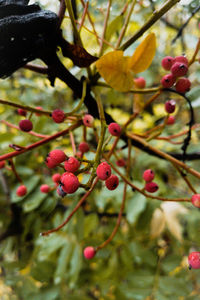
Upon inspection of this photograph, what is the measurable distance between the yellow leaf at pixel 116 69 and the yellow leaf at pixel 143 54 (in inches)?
1.6

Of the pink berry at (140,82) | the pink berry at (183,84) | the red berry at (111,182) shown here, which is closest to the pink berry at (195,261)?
the red berry at (111,182)

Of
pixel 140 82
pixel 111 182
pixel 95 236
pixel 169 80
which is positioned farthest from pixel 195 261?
pixel 95 236

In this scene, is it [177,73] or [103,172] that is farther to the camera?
[177,73]

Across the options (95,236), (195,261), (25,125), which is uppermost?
(25,125)

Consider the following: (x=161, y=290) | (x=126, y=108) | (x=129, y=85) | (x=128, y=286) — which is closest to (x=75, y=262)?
(x=128, y=286)

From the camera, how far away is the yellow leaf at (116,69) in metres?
0.46

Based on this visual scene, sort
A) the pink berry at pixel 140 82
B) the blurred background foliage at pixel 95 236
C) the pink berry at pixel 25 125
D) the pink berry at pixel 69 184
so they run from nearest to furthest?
the pink berry at pixel 69 184, the pink berry at pixel 25 125, the pink berry at pixel 140 82, the blurred background foliage at pixel 95 236

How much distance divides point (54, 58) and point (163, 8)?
24 cm

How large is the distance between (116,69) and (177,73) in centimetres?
13

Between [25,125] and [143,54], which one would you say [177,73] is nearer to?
[143,54]

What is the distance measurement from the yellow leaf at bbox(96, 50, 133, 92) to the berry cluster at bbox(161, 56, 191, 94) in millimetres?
90

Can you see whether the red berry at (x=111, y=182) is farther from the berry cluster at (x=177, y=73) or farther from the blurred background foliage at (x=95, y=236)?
the blurred background foliage at (x=95, y=236)

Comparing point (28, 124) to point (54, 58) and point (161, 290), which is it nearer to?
point (54, 58)

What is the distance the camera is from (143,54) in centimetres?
53
